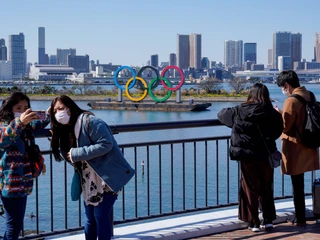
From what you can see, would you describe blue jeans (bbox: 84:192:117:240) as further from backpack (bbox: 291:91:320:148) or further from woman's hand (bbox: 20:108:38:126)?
backpack (bbox: 291:91:320:148)

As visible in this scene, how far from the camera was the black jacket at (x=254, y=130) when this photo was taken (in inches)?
198

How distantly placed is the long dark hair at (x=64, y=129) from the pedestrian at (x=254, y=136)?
1.61 m

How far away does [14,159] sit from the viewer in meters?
3.92

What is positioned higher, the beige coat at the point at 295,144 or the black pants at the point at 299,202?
the beige coat at the point at 295,144

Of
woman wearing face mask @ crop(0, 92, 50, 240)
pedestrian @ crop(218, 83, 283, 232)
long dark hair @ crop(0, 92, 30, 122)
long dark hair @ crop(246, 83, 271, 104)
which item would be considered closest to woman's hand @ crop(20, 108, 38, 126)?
woman wearing face mask @ crop(0, 92, 50, 240)

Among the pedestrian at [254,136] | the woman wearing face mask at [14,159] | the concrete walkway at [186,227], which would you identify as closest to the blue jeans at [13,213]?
the woman wearing face mask at [14,159]

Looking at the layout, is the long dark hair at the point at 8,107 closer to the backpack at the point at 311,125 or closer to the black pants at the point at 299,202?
the backpack at the point at 311,125

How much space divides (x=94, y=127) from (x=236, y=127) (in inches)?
61.7

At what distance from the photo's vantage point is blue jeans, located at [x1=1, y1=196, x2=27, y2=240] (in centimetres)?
396

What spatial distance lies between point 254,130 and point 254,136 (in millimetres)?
56

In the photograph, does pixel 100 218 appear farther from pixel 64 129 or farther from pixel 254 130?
pixel 254 130

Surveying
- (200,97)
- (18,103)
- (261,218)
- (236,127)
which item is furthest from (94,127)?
(200,97)

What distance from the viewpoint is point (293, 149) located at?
215 inches

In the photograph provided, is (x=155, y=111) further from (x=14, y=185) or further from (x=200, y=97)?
(x=14, y=185)
